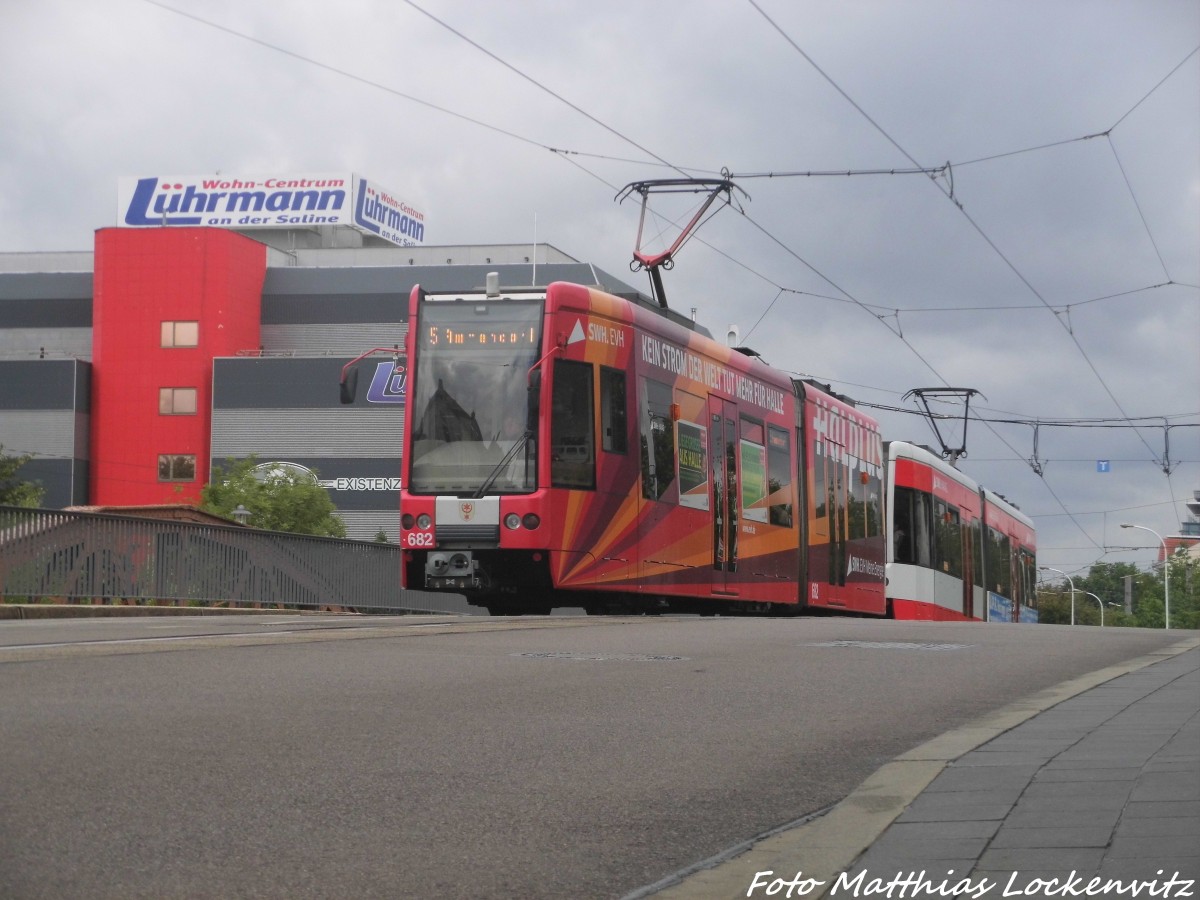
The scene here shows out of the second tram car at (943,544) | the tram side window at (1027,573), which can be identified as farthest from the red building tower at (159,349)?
the second tram car at (943,544)

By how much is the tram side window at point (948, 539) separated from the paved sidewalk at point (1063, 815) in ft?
76.1

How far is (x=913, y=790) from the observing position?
6.32m

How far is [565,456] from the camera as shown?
1792 centimetres

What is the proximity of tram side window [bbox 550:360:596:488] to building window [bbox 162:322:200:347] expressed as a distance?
65.4m

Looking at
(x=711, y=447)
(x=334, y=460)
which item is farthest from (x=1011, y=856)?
(x=334, y=460)

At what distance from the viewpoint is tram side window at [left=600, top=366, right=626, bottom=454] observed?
18250 millimetres

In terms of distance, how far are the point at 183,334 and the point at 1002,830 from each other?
257ft

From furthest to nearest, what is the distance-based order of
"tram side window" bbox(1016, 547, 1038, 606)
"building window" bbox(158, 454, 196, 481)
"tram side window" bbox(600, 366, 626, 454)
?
"building window" bbox(158, 454, 196, 481), "tram side window" bbox(1016, 547, 1038, 606), "tram side window" bbox(600, 366, 626, 454)

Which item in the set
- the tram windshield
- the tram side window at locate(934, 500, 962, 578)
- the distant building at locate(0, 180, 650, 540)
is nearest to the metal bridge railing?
the tram windshield

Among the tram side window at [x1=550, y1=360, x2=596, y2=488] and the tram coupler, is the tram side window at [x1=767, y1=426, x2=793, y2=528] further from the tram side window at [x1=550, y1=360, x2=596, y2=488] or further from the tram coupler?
the tram coupler

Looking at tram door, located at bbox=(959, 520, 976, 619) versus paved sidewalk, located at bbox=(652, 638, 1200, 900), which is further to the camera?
tram door, located at bbox=(959, 520, 976, 619)

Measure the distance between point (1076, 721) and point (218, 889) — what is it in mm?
5102

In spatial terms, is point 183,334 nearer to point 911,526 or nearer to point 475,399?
point 911,526

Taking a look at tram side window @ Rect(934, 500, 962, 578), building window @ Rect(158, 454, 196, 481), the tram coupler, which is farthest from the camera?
building window @ Rect(158, 454, 196, 481)
